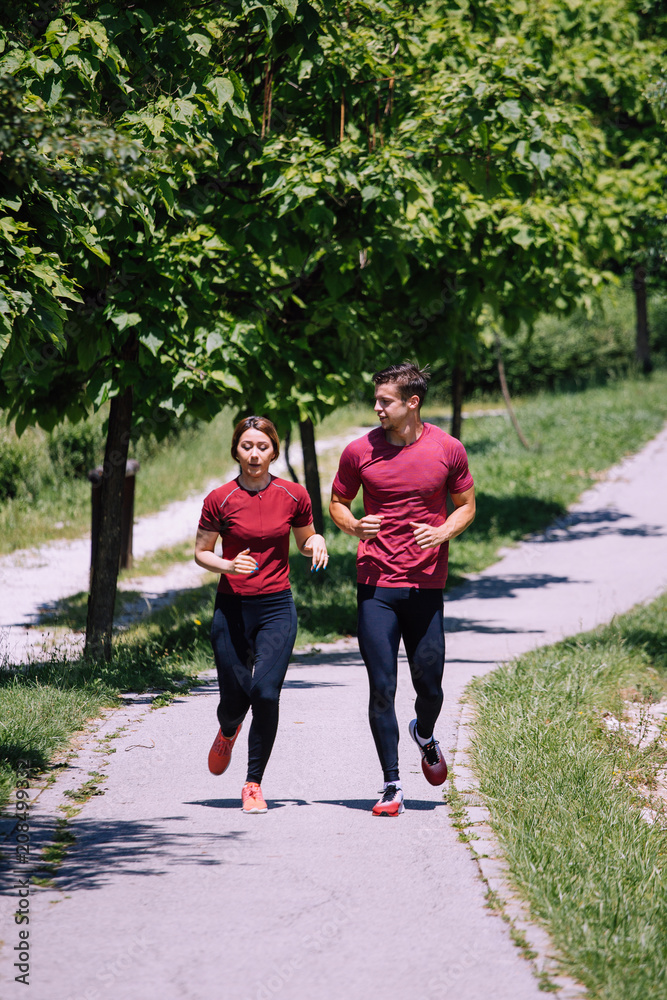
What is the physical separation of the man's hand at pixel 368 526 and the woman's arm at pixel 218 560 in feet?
1.62

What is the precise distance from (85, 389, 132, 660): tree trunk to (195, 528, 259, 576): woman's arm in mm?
3397

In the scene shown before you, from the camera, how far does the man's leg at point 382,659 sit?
16.1 ft

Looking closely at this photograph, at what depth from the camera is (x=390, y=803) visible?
195 inches

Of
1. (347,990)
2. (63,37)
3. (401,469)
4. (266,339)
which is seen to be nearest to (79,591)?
(266,339)

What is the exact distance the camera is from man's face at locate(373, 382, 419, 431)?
15.9 ft

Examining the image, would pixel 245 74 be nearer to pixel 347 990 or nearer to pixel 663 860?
pixel 663 860

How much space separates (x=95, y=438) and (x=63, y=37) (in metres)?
15.7

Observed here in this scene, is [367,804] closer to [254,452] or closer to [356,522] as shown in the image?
[356,522]

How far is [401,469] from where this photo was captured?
489 cm

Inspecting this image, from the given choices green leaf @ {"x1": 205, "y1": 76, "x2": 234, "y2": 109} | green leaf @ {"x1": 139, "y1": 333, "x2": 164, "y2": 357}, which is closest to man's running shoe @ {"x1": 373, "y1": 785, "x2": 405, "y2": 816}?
green leaf @ {"x1": 139, "y1": 333, "x2": 164, "y2": 357}

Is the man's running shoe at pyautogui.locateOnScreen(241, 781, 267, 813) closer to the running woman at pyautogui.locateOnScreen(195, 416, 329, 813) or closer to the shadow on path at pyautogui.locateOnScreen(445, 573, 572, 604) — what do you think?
the running woman at pyautogui.locateOnScreen(195, 416, 329, 813)

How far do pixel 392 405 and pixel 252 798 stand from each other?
192 centimetres

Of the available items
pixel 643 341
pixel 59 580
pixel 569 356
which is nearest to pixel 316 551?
pixel 59 580

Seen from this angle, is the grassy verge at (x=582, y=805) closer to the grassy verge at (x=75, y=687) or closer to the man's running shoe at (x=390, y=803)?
the man's running shoe at (x=390, y=803)
